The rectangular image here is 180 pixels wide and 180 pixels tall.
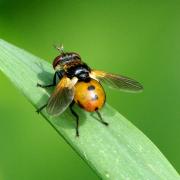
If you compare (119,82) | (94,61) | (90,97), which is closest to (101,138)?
(90,97)

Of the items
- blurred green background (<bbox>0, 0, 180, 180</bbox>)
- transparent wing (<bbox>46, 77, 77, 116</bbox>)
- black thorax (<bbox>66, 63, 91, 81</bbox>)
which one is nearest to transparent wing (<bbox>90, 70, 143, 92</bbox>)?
black thorax (<bbox>66, 63, 91, 81</bbox>)

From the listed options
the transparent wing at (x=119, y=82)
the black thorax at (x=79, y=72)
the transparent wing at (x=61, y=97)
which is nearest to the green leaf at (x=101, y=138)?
the transparent wing at (x=61, y=97)

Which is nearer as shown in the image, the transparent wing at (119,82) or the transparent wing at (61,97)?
the transparent wing at (61,97)

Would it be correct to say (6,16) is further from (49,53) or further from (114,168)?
(114,168)

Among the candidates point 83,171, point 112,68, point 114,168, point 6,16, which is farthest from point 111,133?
point 6,16

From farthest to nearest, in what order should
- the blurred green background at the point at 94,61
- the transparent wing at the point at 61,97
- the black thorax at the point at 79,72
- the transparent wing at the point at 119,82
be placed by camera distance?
the blurred green background at the point at 94,61, the transparent wing at the point at 119,82, the black thorax at the point at 79,72, the transparent wing at the point at 61,97

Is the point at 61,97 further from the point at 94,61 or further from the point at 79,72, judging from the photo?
the point at 94,61

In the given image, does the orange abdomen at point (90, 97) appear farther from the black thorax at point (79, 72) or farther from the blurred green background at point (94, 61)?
the blurred green background at point (94, 61)
